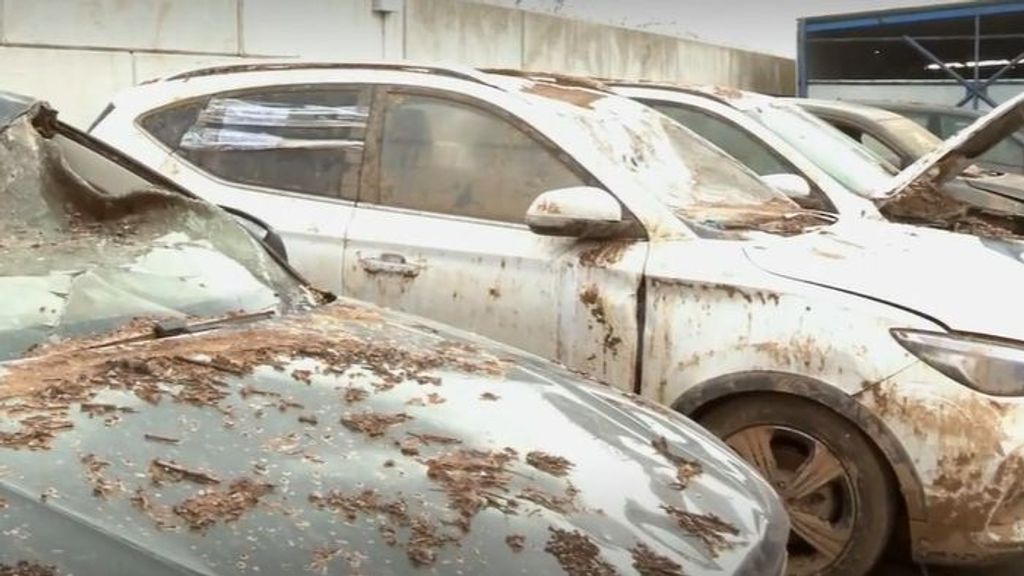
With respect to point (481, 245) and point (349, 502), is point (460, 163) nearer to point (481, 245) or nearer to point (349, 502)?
point (481, 245)

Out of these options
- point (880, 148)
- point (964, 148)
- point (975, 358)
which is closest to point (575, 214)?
point (975, 358)

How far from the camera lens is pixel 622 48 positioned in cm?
1504

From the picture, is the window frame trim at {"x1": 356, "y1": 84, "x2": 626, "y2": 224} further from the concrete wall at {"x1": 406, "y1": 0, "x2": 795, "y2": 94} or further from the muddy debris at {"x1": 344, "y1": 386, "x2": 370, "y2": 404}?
the concrete wall at {"x1": 406, "y1": 0, "x2": 795, "y2": 94}

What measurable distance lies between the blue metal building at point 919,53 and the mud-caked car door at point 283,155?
457 inches

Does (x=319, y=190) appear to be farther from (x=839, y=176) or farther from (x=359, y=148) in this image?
(x=839, y=176)

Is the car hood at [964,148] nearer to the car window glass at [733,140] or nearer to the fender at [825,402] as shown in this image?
the car window glass at [733,140]

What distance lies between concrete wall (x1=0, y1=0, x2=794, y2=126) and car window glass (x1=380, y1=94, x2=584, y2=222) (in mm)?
2836

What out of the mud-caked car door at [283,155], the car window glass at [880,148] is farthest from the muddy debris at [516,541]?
the car window glass at [880,148]

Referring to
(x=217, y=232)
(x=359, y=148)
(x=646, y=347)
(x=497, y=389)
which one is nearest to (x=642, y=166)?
(x=646, y=347)

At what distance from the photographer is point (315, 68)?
5.05 meters

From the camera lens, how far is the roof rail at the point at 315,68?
4742 millimetres

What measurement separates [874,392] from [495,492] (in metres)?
2.07

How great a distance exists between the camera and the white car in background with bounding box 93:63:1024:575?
378cm

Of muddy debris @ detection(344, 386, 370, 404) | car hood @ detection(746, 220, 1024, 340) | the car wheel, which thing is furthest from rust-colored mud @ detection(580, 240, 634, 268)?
muddy debris @ detection(344, 386, 370, 404)
